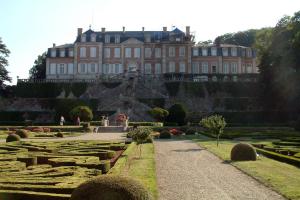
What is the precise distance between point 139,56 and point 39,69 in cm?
1828

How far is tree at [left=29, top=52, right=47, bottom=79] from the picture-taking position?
227 feet

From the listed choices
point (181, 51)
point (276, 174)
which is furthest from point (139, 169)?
point (181, 51)

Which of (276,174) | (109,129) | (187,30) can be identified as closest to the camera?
(276,174)

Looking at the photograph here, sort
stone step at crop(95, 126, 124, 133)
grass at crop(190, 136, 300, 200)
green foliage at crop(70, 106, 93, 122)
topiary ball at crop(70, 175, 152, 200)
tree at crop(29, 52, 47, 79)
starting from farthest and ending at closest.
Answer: tree at crop(29, 52, 47, 79) < green foliage at crop(70, 106, 93, 122) < stone step at crop(95, 126, 124, 133) < grass at crop(190, 136, 300, 200) < topiary ball at crop(70, 175, 152, 200)

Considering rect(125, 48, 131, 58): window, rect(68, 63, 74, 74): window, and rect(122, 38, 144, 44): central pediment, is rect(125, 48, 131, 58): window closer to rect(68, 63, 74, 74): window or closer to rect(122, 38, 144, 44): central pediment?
rect(122, 38, 144, 44): central pediment

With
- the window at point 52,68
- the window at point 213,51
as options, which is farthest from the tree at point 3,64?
the window at point 213,51

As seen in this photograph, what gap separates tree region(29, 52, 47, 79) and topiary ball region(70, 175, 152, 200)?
64035 mm

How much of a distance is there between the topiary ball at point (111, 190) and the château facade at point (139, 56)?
179 ft

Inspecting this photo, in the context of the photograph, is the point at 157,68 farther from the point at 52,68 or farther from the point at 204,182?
the point at 204,182

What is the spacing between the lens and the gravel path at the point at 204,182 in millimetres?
8477

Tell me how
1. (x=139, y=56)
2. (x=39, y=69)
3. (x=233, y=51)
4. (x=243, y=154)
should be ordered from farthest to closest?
(x=39, y=69) → (x=233, y=51) → (x=139, y=56) → (x=243, y=154)

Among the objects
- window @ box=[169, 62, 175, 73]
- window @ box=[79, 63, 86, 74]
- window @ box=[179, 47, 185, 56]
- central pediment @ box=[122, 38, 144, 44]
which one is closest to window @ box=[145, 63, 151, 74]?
window @ box=[169, 62, 175, 73]

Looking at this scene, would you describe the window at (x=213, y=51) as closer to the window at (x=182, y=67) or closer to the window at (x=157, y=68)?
the window at (x=182, y=67)

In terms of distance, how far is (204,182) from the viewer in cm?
991
